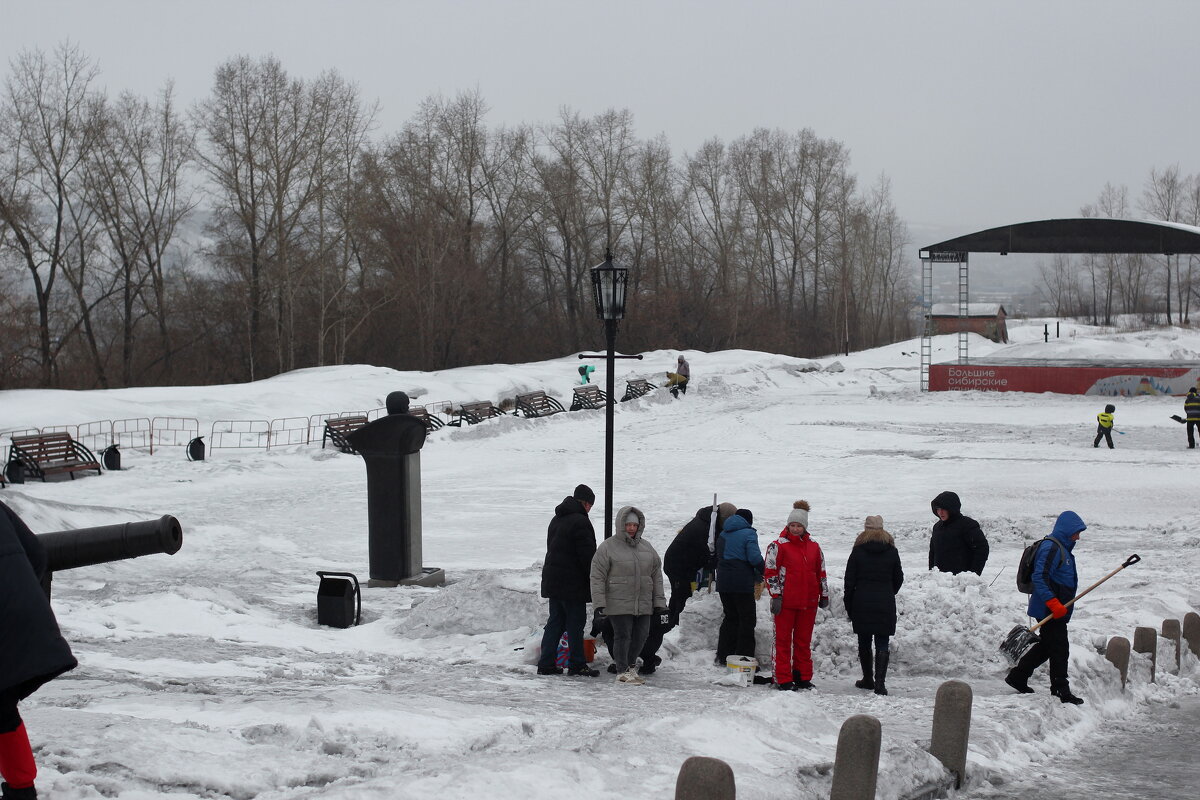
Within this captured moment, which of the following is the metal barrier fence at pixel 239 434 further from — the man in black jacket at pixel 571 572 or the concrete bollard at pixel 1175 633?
the concrete bollard at pixel 1175 633

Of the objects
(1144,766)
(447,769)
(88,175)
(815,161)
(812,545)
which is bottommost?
(1144,766)

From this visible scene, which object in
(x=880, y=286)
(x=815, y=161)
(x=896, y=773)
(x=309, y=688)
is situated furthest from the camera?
(x=880, y=286)

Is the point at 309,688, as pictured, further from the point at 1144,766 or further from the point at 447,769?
the point at 1144,766

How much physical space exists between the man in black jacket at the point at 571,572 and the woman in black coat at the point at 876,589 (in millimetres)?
2028

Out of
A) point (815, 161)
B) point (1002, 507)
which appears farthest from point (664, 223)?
point (1002, 507)

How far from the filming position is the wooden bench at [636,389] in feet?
136

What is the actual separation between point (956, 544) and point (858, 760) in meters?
5.66

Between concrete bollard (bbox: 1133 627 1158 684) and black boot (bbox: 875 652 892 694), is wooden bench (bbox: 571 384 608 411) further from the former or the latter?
black boot (bbox: 875 652 892 694)

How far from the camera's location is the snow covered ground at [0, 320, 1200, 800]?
5.60 metres

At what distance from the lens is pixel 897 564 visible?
28.6 ft

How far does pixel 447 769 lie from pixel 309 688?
3.07 m

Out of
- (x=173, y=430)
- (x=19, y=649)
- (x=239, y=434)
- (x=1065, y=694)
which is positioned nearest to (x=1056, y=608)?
(x=1065, y=694)

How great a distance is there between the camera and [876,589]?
8672 mm

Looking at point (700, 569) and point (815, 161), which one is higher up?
point (815, 161)
